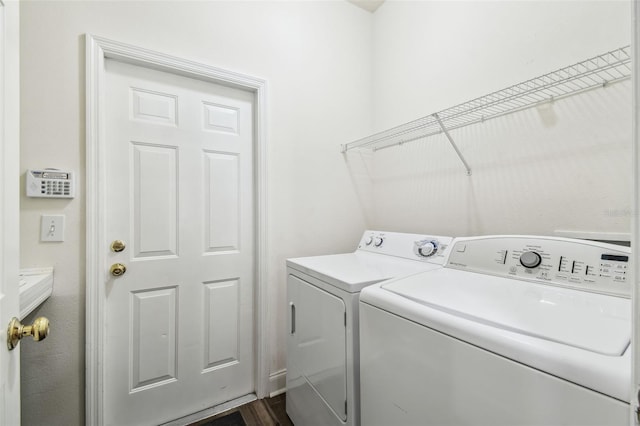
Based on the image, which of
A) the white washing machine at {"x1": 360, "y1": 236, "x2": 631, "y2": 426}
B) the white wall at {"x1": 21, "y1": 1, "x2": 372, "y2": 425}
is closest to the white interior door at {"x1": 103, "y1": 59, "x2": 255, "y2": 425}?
the white wall at {"x1": 21, "y1": 1, "x2": 372, "y2": 425}

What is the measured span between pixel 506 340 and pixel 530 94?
1240 mm

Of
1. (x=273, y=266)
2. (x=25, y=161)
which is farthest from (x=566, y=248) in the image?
(x=25, y=161)

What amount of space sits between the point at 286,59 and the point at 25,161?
5.11 ft

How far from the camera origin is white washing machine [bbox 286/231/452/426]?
1118 mm

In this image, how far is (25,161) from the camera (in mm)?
1248

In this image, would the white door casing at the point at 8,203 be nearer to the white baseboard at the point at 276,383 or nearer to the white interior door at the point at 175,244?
the white interior door at the point at 175,244

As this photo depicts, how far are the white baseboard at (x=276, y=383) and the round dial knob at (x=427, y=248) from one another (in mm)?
1260

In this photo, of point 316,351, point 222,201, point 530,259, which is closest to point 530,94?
point 530,259

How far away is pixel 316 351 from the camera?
4.33ft

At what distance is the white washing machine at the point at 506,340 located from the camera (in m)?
0.55

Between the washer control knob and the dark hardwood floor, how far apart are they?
1238 mm

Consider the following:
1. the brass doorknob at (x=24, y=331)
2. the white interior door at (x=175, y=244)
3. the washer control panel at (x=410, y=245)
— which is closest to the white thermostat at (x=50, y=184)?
the white interior door at (x=175, y=244)

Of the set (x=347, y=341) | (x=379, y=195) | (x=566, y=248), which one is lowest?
(x=347, y=341)

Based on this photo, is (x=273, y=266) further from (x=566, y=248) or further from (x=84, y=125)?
(x=566, y=248)
